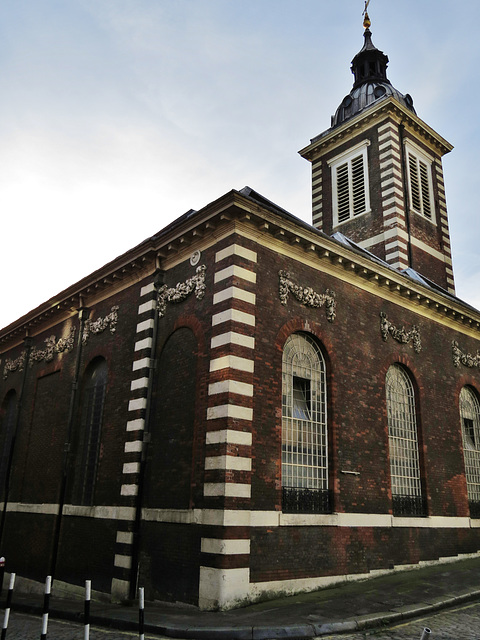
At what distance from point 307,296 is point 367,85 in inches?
720

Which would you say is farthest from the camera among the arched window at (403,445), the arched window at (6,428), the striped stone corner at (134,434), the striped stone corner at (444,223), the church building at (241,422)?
the striped stone corner at (444,223)

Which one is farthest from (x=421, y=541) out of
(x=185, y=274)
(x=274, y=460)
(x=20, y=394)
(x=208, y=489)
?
(x=20, y=394)

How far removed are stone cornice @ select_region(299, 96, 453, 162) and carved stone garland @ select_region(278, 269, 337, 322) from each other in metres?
13.6

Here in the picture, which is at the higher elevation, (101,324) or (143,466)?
(101,324)

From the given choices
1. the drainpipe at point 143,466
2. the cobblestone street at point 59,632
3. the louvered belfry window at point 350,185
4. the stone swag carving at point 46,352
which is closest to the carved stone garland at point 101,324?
the stone swag carving at point 46,352

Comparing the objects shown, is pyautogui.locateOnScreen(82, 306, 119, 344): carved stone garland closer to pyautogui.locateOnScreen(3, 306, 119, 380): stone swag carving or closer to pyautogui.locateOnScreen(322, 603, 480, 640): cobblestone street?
pyautogui.locateOnScreen(3, 306, 119, 380): stone swag carving

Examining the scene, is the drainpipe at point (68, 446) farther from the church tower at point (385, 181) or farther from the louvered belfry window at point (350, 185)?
the louvered belfry window at point (350, 185)

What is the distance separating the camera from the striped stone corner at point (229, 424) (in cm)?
1120

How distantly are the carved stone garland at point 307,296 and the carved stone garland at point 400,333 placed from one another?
2283 mm

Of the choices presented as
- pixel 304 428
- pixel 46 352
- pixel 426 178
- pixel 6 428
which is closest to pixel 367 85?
pixel 426 178

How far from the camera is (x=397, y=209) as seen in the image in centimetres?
2386

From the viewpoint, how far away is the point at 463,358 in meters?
20.3

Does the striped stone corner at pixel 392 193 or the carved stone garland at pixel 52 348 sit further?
the striped stone corner at pixel 392 193

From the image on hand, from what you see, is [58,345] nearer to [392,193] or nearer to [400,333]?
[400,333]
